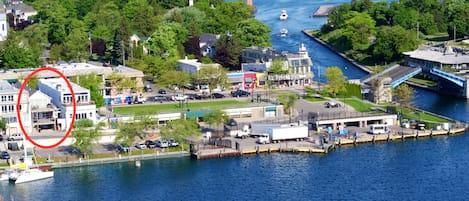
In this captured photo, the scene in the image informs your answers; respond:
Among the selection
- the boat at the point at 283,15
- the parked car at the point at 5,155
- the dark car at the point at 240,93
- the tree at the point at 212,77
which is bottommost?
the parked car at the point at 5,155

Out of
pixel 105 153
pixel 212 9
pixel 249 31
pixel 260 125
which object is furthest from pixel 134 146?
pixel 212 9

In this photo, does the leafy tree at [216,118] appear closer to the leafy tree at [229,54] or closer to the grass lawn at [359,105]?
the grass lawn at [359,105]

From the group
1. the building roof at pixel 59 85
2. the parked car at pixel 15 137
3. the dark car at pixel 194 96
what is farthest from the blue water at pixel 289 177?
the dark car at pixel 194 96

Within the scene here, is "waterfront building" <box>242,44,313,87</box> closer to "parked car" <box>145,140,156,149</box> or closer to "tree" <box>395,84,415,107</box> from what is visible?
"tree" <box>395,84,415,107</box>

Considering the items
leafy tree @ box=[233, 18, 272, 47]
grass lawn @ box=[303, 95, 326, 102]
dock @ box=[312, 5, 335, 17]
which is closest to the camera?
grass lawn @ box=[303, 95, 326, 102]

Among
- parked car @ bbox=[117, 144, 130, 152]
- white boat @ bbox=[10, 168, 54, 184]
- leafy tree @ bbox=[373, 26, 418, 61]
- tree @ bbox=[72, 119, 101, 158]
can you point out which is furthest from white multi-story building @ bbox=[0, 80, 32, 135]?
leafy tree @ bbox=[373, 26, 418, 61]

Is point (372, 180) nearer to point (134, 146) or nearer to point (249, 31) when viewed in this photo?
point (134, 146)

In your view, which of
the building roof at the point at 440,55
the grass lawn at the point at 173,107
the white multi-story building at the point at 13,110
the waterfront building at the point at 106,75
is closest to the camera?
the white multi-story building at the point at 13,110
